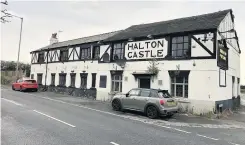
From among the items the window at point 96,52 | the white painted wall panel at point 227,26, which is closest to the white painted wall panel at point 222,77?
the white painted wall panel at point 227,26

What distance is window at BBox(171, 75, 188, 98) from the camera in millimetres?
16203

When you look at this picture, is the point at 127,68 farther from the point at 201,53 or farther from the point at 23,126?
the point at 23,126

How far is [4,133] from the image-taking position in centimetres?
769

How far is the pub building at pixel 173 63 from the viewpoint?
15.2 metres

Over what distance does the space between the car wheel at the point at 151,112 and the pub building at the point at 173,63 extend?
410 cm

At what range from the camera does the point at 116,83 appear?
69.0 ft

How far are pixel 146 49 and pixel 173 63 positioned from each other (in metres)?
3.08

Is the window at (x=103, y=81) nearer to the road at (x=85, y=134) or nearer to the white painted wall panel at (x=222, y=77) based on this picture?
the white painted wall panel at (x=222, y=77)

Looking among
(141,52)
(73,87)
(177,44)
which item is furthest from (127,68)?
(73,87)

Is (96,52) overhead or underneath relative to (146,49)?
overhead

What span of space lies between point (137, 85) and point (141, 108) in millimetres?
5660

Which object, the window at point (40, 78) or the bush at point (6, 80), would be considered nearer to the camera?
the window at point (40, 78)

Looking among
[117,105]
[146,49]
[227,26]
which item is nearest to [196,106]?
[117,105]

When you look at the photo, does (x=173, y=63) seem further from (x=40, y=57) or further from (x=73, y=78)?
(x=40, y=57)
